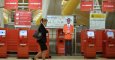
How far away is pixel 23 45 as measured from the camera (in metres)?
14.2

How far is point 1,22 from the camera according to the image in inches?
633

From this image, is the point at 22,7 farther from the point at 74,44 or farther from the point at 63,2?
the point at 74,44

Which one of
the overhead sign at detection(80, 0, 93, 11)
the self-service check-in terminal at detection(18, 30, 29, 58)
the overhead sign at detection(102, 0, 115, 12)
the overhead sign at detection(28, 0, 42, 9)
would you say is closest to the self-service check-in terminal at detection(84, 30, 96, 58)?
the overhead sign at detection(80, 0, 93, 11)

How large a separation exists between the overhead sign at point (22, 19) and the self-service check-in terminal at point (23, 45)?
1293mm

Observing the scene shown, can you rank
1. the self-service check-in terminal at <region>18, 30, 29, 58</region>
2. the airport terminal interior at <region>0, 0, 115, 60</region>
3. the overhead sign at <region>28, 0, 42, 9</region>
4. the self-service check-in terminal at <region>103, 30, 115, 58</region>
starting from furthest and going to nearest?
1. the overhead sign at <region>28, 0, 42, 9</region>
2. the self-service check-in terminal at <region>103, 30, 115, 58</region>
3. the airport terminal interior at <region>0, 0, 115, 60</region>
4. the self-service check-in terminal at <region>18, 30, 29, 58</region>

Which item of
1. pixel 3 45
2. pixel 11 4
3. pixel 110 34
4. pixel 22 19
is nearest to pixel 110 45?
pixel 110 34

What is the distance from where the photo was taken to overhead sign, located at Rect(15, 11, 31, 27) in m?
15.5

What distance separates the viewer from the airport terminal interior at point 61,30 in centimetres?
1447

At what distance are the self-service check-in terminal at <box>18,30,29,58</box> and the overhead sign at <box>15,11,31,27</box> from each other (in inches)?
50.9

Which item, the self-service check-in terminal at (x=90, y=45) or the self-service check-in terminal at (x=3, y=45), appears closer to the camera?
the self-service check-in terminal at (x=3, y=45)

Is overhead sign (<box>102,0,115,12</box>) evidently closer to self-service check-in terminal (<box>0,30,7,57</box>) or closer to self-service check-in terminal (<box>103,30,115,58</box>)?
self-service check-in terminal (<box>103,30,115,58</box>)

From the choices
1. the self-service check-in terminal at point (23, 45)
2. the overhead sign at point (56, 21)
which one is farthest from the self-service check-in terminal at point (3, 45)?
the overhead sign at point (56, 21)

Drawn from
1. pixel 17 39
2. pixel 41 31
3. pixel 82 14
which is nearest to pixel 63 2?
pixel 82 14

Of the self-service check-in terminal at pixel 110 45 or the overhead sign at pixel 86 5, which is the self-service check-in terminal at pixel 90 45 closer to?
the self-service check-in terminal at pixel 110 45
